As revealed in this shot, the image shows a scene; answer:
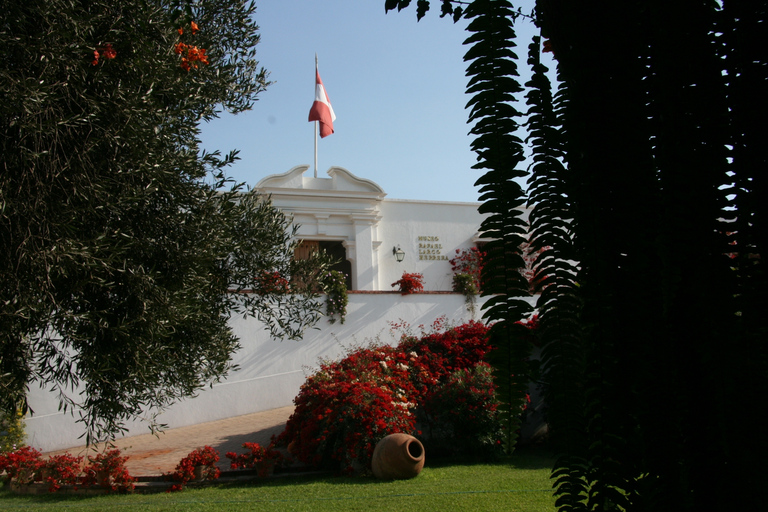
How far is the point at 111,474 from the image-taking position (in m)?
9.03

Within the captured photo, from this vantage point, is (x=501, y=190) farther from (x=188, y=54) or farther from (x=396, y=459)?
(x=396, y=459)

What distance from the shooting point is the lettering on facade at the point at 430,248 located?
65.1 ft

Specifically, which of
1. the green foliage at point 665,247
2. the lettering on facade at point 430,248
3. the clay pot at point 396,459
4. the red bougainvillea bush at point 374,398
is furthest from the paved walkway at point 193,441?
the green foliage at point 665,247

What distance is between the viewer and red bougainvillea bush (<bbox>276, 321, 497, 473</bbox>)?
30.5ft

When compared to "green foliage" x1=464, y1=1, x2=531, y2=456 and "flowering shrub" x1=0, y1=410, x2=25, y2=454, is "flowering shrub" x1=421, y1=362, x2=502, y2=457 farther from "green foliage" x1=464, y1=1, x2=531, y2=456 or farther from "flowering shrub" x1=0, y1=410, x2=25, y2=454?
"green foliage" x1=464, y1=1, x2=531, y2=456

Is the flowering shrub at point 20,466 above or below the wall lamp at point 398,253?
below

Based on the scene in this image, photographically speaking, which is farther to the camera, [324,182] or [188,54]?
[324,182]

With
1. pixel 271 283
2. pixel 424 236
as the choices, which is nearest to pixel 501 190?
pixel 271 283

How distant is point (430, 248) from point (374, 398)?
1081cm

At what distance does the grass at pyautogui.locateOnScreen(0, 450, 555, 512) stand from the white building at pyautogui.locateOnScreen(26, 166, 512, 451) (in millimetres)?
4638

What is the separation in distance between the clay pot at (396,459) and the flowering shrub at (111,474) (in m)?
3.96

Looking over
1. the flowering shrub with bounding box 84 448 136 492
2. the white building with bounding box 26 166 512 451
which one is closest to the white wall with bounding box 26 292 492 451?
the white building with bounding box 26 166 512 451

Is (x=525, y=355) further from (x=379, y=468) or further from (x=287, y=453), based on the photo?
(x=287, y=453)

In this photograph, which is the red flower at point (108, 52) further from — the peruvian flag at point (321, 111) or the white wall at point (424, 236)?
the peruvian flag at point (321, 111)
